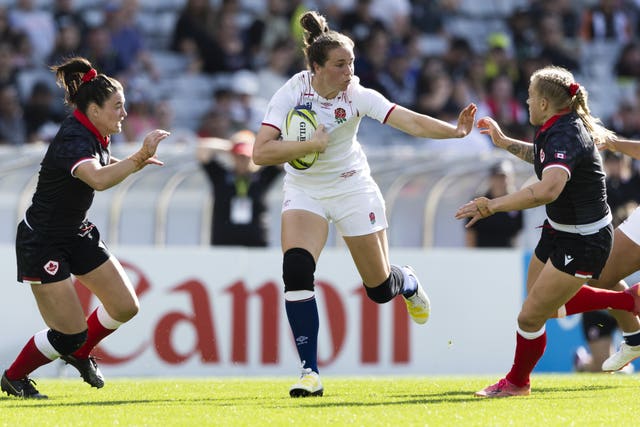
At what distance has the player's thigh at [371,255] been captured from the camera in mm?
8789

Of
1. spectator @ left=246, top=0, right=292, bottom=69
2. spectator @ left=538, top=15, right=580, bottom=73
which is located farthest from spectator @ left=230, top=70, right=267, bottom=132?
spectator @ left=538, top=15, right=580, bottom=73

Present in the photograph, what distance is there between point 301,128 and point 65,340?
79.0 inches

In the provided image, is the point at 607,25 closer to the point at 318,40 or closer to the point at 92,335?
the point at 318,40

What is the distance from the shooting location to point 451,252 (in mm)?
13312

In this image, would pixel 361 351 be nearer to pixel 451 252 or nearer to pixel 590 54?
pixel 451 252

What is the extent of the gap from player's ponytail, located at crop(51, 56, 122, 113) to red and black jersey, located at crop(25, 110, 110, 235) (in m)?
0.11

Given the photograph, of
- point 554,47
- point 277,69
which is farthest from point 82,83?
point 554,47

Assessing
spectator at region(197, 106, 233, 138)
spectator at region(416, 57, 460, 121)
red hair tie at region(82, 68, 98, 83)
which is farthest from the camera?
spectator at region(416, 57, 460, 121)

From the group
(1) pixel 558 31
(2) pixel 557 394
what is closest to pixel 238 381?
(2) pixel 557 394

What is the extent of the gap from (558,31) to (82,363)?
12724mm

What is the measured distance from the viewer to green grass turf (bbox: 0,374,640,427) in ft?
24.0

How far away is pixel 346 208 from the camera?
8.72 metres

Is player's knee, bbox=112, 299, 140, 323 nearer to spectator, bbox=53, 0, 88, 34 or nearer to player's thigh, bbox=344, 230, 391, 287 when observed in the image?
player's thigh, bbox=344, 230, 391, 287

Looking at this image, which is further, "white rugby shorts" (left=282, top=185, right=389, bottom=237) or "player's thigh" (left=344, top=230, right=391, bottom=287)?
"player's thigh" (left=344, top=230, right=391, bottom=287)
